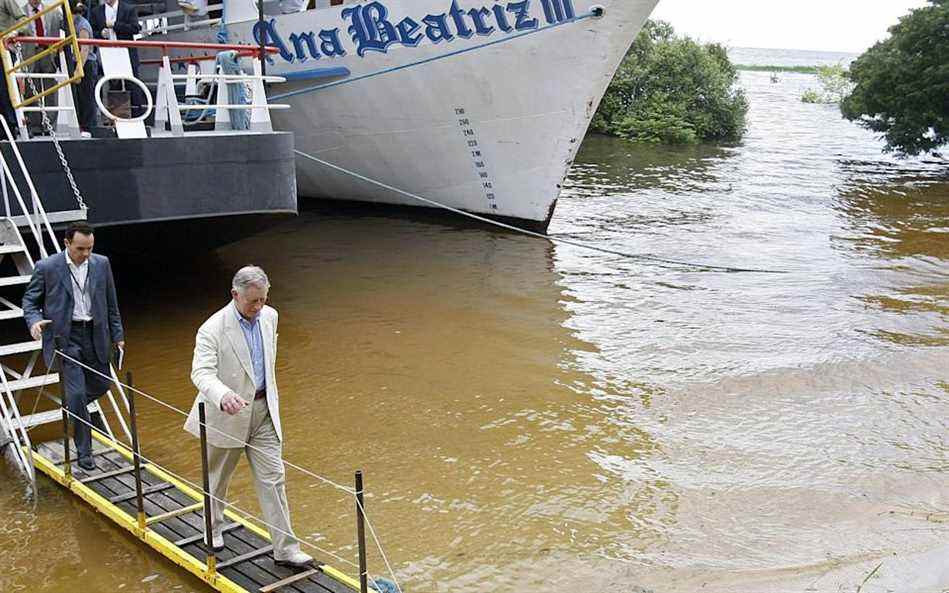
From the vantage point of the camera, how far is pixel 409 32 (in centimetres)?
1225

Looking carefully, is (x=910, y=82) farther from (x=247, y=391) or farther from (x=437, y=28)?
(x=247, y=391)

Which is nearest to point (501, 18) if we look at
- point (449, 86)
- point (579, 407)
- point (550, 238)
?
point (449, 86)

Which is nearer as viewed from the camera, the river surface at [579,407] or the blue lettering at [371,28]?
the river surface at [579,407]

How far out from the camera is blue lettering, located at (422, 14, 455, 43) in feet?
39.4

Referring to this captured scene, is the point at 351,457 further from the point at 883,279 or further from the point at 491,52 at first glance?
the point at 883,279

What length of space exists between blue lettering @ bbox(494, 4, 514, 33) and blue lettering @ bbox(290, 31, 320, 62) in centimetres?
290

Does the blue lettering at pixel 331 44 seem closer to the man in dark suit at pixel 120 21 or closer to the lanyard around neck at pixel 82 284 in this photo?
the man in dark suit at pixel 120 21

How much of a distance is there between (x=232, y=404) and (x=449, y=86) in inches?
358

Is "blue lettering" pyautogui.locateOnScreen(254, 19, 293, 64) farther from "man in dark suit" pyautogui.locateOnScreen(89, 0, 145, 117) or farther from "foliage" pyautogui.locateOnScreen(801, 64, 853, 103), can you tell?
"foliage" pyautogui.locateOnScreen(801, 64, 853, 103)

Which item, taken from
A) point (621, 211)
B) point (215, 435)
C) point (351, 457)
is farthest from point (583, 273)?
point (215, 435)

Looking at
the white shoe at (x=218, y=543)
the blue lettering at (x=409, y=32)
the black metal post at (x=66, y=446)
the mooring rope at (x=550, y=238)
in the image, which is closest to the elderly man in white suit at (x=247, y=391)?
the white shoe at (x=218, y=543)

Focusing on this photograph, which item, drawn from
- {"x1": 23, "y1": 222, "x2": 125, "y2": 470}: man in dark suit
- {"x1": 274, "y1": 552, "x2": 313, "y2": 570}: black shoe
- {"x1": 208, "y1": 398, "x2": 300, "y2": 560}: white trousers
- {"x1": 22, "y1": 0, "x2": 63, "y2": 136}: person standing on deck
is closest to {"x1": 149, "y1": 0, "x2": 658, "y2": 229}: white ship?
{"x1": 22, "y1": 0, "x2": 63, "y2": 136}: person standing on deck

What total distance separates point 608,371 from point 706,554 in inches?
125

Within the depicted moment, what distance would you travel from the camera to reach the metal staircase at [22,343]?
18.8 feet
